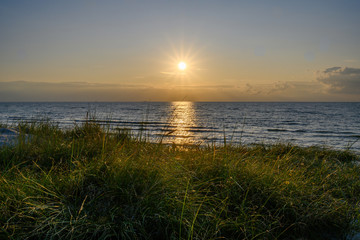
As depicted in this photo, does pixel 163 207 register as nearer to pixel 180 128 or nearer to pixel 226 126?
pixel 180 128

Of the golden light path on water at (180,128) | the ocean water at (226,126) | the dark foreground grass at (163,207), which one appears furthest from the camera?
the ocean water at (226,126)

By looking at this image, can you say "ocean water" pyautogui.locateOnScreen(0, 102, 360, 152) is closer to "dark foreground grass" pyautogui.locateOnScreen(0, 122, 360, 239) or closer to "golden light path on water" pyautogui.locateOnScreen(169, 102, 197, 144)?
"golden light path on water" pyautogui.locateOnScreen(169, 102, 197, 144)

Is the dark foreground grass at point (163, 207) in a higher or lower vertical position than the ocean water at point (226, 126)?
higher

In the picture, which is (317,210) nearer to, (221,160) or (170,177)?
(221,160)

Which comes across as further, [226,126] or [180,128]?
[226,126]

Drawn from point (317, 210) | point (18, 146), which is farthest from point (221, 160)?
point (18, 146)

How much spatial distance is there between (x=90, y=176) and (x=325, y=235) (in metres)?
2.95

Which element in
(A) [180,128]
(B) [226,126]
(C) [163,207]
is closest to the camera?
(C) [163,207]

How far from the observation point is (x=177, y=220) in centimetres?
240

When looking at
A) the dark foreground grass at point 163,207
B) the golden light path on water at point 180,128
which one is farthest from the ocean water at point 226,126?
the dark foreground grass at point 163,207

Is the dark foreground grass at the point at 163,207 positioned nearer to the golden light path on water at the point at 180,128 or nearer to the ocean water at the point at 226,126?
the ocean water at the point at 226,126

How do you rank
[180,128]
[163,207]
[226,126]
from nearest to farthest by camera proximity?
[163,207]
[180,128]
[226,126]

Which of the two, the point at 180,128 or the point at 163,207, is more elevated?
the point at 163,207

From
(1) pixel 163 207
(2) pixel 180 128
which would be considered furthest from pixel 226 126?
(1) pixel 163 207
